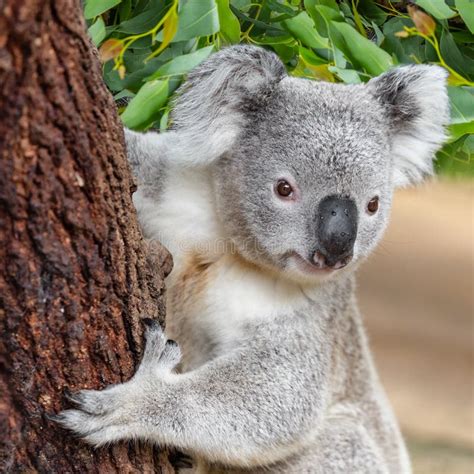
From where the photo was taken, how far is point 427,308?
947 centimetres

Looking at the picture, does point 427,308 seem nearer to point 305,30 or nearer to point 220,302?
point 220,302

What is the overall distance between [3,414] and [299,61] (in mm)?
1563

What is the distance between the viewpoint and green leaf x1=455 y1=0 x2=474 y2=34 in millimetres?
2533

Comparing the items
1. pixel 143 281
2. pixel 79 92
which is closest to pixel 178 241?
pixel 143 281

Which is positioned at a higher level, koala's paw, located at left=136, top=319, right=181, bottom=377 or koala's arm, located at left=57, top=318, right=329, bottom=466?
koala's paw, located at left=136, top=319, right=181, bottom=377

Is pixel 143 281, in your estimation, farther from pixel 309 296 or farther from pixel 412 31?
pixel 412 31

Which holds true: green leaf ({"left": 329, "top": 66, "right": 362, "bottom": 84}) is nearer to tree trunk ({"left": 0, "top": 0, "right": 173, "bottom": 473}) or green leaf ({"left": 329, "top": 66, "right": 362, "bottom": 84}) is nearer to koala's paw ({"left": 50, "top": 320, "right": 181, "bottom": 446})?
tree trunk ({"left": 0, "top": 0, "right": 173, "bottom": 473})

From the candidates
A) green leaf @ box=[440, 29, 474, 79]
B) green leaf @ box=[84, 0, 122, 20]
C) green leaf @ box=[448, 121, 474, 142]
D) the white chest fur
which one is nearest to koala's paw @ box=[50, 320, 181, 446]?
the white chest fur

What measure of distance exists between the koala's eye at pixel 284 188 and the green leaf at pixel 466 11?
0.69m

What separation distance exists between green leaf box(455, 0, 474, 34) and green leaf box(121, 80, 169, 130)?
0.88 m

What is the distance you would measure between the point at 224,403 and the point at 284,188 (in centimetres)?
65

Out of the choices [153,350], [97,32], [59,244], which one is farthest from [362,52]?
[59,244]

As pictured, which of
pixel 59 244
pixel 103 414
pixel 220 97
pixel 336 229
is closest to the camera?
pixel 59 244

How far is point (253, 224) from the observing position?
8.65ft
